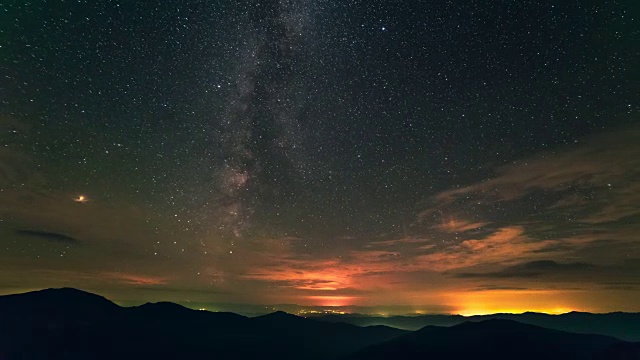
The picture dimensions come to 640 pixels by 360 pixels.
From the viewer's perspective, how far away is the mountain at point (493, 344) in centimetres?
8825

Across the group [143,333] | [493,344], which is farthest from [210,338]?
[493,344]

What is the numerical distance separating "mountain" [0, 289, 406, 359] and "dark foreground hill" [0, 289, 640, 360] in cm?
26

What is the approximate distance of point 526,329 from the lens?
338 feet

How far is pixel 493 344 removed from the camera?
95.1 metres

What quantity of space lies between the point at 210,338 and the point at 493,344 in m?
98.4

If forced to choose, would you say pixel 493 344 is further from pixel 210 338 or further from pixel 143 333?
pixel 143 333

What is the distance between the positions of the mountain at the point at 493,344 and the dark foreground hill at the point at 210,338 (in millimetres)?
209

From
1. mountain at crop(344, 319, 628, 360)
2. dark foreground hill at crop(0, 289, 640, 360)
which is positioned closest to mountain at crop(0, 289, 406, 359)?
dark foreground hill at crop(0, 289, 640, 360)

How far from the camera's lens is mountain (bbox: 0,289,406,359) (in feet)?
352

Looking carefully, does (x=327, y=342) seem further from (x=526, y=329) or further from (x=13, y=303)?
(x=13, y=303)

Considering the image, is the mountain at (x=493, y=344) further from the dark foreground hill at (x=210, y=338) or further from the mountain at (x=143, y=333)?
the mountain at (x=143, y=333)

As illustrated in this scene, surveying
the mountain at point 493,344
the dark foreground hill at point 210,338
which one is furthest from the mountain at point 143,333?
the mountain at point 493,344

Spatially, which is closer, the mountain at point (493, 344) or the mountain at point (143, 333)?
the mountain at point (493, 344)

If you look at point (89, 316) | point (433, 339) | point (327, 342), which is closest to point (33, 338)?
point (89, 316)
